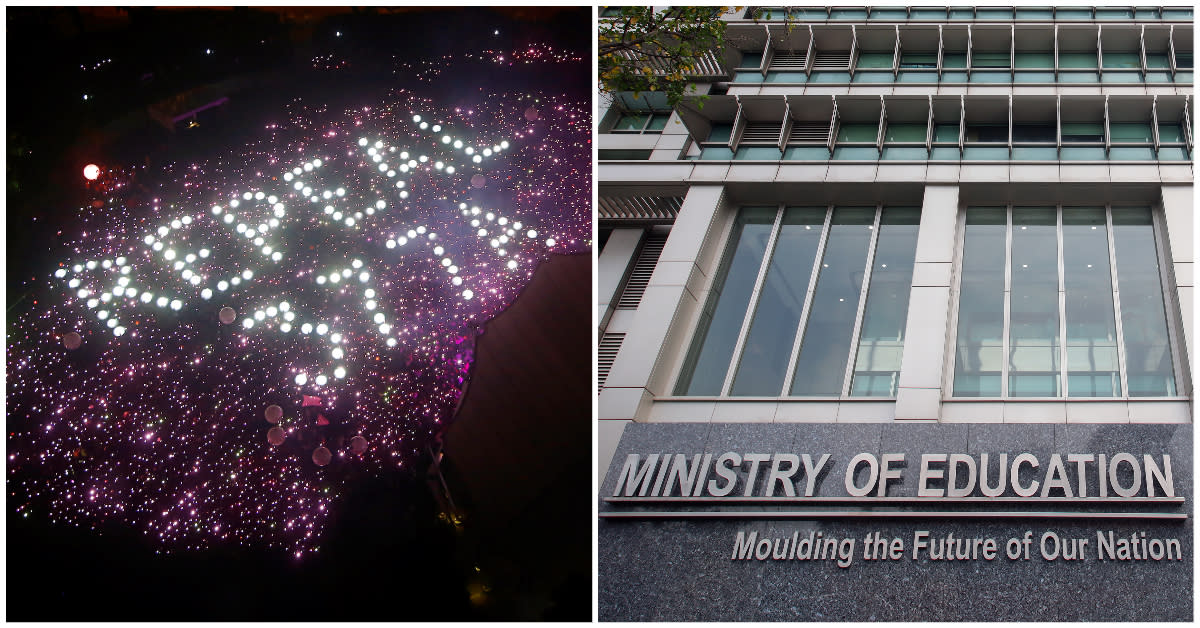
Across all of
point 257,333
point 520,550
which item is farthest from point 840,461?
point 257,333

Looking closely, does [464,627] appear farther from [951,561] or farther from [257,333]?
[951,561]

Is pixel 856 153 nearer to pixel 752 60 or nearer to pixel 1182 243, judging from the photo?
pixel 752 60

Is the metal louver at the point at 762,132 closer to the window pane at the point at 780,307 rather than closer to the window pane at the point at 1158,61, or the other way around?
the window pane at the point at 780,307

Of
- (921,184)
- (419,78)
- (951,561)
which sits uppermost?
(921,184)

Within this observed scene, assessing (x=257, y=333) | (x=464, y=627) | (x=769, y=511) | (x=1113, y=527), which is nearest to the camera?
(x=464, y=627)

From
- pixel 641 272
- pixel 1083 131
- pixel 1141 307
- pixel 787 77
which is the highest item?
pixel 787 77

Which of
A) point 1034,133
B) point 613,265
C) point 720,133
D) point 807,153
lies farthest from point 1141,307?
point 613,265
